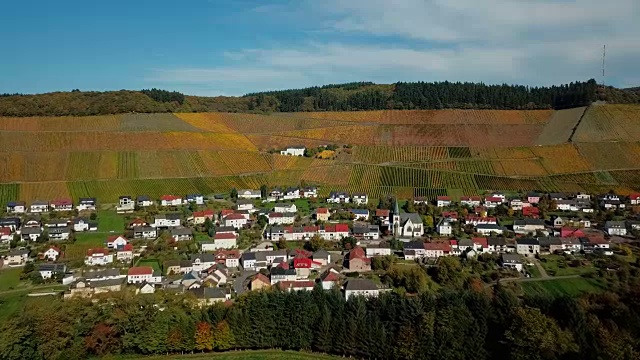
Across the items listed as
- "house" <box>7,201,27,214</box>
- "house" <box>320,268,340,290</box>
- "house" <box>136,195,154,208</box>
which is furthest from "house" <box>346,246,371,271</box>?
"house" <box>7,201,27,214</box>

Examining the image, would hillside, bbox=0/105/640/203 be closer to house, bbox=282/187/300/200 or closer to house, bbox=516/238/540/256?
house, bbox=282/187/300/200

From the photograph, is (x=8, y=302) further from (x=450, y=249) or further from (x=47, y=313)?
(x=450, y=249)

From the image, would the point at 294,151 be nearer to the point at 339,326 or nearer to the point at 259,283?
the point at 259,283

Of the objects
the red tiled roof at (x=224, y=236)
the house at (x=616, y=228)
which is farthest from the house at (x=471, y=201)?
the red tiled roof at (x=224, y=236)

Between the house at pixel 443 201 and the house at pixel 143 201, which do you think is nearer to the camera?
the house at pixel 443 201

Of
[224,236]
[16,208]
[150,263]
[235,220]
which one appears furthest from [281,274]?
[16,208]

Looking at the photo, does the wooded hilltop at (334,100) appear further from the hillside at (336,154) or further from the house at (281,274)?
the house at (281,274)
